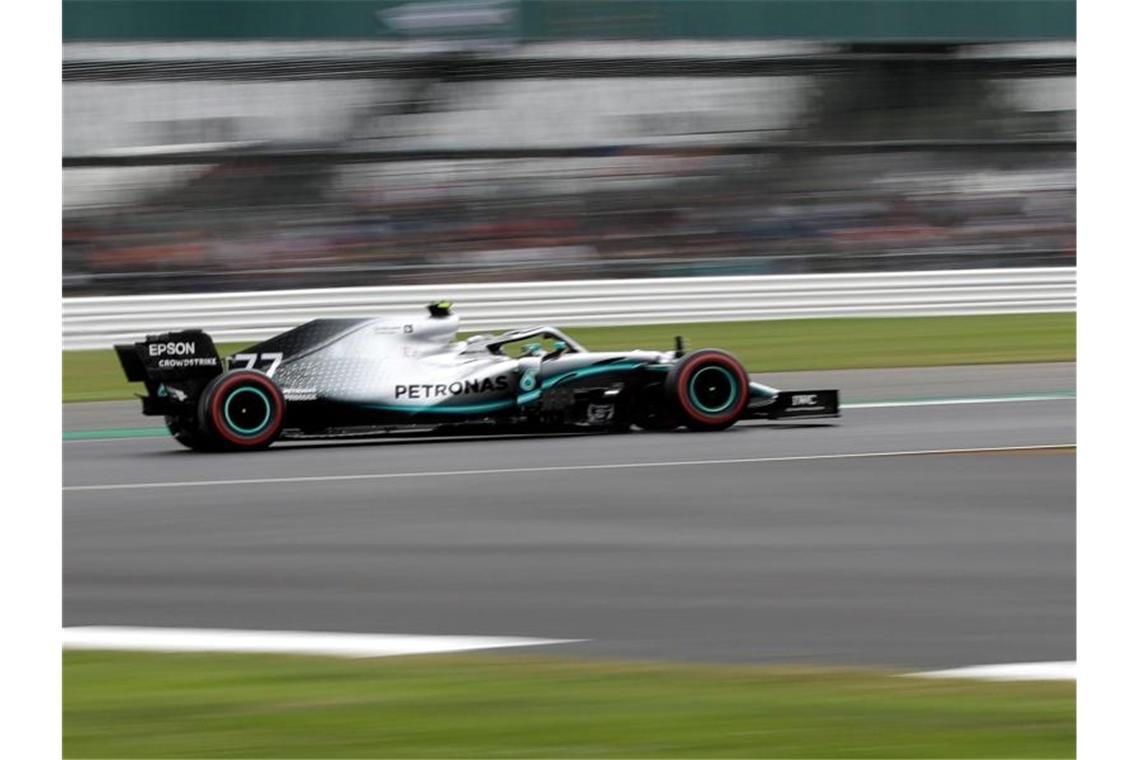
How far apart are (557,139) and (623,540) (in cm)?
1690

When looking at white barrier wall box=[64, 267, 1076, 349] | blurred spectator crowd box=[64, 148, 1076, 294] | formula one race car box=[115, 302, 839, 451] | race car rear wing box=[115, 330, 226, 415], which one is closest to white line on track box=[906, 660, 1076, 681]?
formula one race car box=[115, 302, 839, 451]

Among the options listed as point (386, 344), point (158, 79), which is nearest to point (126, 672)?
point (386, 344)

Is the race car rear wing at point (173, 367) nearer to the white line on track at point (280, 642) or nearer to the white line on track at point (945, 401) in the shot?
the white line on track at point (945, 401)

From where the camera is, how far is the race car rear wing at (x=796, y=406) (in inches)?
424

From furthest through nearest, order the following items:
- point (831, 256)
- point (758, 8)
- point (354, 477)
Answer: point (758, 8), point (831, 256), point (354, 477)

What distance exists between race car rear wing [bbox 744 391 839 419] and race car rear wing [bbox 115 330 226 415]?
3.45 metres

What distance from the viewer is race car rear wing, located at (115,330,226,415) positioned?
10141 mm

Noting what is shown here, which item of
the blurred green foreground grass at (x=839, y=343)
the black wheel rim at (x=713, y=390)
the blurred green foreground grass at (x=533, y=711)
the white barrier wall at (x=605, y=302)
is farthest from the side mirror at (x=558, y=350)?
the white barrier wall at (x=605, y=302)

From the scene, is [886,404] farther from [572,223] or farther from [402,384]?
[572,223]

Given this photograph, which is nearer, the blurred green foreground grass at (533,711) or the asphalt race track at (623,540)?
the blurred green foreground grass at (533,711)

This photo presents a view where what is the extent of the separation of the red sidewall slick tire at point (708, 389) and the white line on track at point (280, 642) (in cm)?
551

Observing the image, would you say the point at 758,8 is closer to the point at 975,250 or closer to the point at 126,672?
the point at 975,250

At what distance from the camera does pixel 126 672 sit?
4.66 metres

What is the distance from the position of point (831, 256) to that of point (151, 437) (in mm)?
12037
